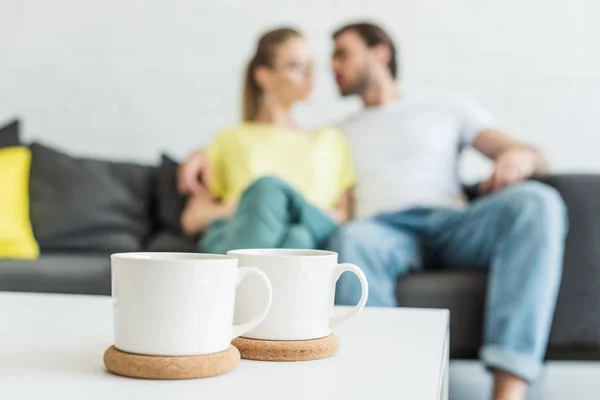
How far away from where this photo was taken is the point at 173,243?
2.31 metres

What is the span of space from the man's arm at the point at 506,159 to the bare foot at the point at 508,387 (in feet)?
1.98

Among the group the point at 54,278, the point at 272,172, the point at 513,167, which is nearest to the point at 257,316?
the point at 54,278

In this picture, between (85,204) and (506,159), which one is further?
(85,204)

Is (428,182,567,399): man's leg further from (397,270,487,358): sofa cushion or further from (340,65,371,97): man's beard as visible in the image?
(340,65,371,97): man's beard

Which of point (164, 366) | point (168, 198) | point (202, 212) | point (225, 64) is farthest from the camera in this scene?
point (225, 64)

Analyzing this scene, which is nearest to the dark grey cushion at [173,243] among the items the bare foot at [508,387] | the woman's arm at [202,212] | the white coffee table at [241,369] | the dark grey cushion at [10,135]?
the woman's arm at [202,212]

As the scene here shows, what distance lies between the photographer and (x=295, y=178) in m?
2.30

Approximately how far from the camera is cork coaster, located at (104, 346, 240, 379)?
1.97ft

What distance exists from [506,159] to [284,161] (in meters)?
0.62

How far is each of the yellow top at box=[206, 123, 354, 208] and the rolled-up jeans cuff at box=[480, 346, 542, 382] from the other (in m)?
0.78

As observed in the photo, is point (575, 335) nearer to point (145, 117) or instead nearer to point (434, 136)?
point (434, 136)

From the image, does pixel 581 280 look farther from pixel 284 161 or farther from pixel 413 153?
pixel 284 161

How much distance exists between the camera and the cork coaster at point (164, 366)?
1.97ft

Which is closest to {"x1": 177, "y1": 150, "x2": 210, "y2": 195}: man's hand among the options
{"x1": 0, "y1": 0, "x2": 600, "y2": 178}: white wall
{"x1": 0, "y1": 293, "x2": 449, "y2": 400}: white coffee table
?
{"x1": 0, "y1": 0, "x2": 600, "y2": 178}: white wall
